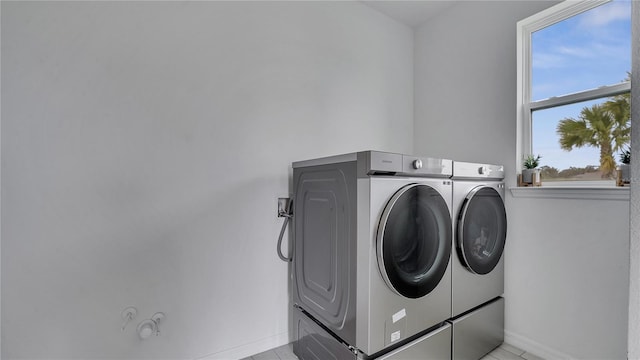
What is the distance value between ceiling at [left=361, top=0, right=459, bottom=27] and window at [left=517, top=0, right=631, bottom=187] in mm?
702

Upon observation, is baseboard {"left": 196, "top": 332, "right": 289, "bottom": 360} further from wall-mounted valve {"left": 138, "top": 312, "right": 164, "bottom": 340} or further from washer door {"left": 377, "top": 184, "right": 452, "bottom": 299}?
washer door {"left": 377, "top": 184, "right": 452, "bottom": 299}

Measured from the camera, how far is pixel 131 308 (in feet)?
4.67

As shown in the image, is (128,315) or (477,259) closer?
(128,315)

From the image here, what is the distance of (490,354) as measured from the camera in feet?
5.88

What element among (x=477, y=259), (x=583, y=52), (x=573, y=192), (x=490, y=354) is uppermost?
(x=583, y=52)

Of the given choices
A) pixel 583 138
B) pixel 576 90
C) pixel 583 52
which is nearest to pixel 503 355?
pixel 583 138

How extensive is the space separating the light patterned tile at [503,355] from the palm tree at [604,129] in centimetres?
124

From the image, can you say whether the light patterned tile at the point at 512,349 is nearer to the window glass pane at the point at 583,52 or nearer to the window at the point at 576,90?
the window at the point at 576,90

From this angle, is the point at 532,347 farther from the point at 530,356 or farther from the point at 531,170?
the point at 531,170

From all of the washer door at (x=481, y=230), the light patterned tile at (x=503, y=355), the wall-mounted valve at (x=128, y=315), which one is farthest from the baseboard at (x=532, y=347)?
the wall-mounted valve at (x=128, y=315)

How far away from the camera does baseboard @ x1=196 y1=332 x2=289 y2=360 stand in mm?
1649

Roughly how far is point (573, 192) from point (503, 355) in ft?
3.67

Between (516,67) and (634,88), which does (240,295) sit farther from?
(516,67)

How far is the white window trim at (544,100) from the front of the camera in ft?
5.18
